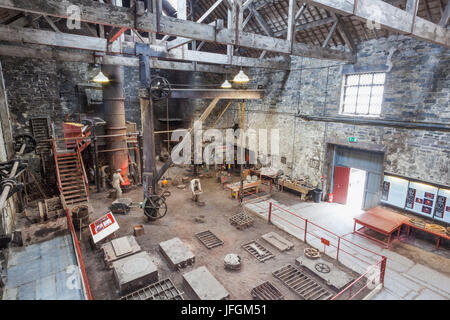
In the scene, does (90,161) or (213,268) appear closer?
(213,268)

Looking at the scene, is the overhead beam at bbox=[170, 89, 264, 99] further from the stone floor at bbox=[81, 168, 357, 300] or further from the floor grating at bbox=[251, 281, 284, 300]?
the floor grating at bbox=[251, 281, 284, 300]

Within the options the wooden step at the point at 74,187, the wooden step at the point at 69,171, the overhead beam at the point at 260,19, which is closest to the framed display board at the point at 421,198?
the overhead beam at the point at 260,19

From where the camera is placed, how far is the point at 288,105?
44.1 ft

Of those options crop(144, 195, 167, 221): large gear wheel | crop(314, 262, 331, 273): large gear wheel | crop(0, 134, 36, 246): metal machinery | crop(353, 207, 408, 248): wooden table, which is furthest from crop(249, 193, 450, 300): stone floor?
crop(0, 134, 36, 246): metal machinery

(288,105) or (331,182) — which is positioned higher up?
(288,105)

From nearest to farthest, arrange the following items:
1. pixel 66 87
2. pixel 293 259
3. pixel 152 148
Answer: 1. pixel 293 259
2. pixel 152 148
3. pixel 66 87

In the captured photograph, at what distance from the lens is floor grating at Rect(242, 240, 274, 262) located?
770cm

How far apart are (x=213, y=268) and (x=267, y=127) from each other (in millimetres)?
9450

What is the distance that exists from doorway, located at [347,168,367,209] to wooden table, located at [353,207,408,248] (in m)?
2.07

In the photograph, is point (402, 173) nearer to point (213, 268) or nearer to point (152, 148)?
point (213, 268)

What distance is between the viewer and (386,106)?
9.63 m

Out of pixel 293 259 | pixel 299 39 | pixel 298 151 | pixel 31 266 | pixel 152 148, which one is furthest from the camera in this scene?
pixel 298 151

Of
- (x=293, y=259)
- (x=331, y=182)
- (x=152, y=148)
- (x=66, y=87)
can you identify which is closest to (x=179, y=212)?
(x=152, y=148)

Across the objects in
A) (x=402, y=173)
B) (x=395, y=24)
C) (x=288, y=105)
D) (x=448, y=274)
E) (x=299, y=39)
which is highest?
(x=299, y=39)
